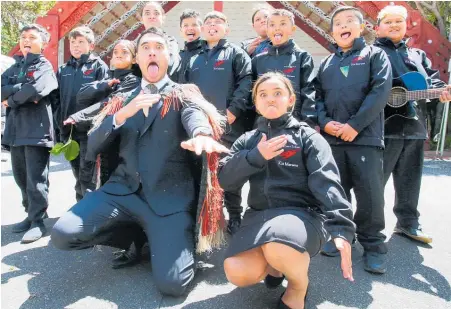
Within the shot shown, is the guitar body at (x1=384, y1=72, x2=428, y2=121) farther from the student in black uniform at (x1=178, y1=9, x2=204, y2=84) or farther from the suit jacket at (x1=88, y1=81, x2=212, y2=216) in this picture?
the student in black uniform at (x1=178, y1=9, x2=204, y2=84)

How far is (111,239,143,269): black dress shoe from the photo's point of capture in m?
3.18

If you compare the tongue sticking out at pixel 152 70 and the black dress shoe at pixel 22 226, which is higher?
the tongue sticking out at pixel 152 70

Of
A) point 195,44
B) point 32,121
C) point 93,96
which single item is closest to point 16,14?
point 32,121

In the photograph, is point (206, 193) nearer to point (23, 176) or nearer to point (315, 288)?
point (315, 288)

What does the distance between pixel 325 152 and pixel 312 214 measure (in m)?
0.41

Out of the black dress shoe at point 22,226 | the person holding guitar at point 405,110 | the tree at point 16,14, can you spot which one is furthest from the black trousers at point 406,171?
the tree at point 16,14

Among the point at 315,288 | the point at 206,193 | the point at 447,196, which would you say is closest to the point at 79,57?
the point at 206,193

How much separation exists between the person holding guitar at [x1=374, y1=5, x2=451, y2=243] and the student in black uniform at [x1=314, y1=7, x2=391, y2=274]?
1.29ft

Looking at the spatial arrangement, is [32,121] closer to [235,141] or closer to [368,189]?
[235,141]

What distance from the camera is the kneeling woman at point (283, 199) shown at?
232 centimetres

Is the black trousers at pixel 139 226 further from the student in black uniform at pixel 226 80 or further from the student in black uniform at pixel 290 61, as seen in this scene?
the student in black uniform at pixel 290 61

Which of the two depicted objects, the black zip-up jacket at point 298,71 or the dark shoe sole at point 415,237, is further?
the dark shoe sole at point 415,237

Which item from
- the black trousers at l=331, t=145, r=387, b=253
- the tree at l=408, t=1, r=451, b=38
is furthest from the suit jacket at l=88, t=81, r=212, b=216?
the tree at l=408, t=1, r=451, b=38

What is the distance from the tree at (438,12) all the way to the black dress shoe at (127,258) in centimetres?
1009
